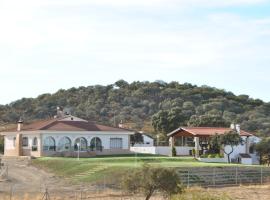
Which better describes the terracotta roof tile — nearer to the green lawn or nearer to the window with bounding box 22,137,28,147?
the window with bounding box 22,137,28,147

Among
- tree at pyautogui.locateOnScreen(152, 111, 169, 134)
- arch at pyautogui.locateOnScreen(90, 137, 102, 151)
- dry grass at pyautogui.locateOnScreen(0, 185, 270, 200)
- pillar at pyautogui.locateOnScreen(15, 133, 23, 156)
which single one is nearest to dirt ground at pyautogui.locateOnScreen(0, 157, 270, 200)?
dry grass at pyautogui.locateOnScreen(0, 185, 270, 200)

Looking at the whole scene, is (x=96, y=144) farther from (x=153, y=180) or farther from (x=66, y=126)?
(x=153, y=180)

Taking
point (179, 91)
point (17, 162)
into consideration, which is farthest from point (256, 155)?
point (179, 91)

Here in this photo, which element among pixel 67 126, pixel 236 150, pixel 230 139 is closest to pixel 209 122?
pixel 236 150

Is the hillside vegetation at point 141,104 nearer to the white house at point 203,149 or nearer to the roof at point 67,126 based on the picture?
the white house at point 203,149

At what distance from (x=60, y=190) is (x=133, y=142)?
138 ft

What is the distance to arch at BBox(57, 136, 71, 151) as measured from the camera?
211 feet

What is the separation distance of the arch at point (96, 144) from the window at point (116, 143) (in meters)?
1.63

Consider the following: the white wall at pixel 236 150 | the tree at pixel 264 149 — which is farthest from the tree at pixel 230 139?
the tree at pixel 264 149

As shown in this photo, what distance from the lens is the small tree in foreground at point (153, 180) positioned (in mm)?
32719

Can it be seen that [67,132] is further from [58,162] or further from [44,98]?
[44,98]

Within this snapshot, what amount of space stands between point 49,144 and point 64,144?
171cm

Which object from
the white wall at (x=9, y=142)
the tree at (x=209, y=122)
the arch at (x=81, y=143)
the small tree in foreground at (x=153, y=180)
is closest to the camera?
the small tree in foreground at (x=153, y=180)

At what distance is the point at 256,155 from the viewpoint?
68.2m
